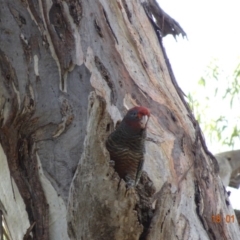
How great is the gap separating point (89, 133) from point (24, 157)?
0.47 m

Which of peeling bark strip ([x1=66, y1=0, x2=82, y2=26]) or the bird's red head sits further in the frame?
peeling bark strip ([x1=66, y1=0, x2=82, y2=26])

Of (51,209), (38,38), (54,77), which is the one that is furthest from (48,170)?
(38,38)

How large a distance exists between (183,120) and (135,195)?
0.72m

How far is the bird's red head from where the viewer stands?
2287mm

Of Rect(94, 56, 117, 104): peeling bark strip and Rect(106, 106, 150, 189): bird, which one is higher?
Rect(94, 56, 117, 104): peeling bark strip

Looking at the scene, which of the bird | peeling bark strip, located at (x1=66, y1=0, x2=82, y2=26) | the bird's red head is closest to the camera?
the bird

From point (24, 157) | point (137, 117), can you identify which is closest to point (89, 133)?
point (137, 117)

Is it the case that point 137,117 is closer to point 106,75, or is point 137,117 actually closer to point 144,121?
point 144,121

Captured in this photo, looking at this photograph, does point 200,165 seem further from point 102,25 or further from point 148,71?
point 102,25

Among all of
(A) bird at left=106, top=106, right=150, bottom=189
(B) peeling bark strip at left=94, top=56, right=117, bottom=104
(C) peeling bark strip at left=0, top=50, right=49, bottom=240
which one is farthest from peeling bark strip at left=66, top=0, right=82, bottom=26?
(A) bird at left=106, top=106, right=150, bottom=189

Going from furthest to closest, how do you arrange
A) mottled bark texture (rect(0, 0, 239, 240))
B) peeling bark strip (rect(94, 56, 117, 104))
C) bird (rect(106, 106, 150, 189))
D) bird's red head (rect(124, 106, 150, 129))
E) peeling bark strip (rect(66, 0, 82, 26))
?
1. peeling bark strip (rect(66, 0, 82, 26))
2. peeling bark strip (rect(94, 56, 117, 104))
3. bird's red head (rect(124, 106, 150, 129))
4. bird (rect(106, 106, 150, 189))
5. mottled bark texture (rect(0, 0, 239, 240))

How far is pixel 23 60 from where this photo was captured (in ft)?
8.39

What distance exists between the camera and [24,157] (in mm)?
2395

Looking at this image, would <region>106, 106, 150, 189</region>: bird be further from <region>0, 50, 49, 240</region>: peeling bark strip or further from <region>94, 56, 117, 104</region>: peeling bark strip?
<region>0, 50, 49, 240</region>: peeling bark strip
